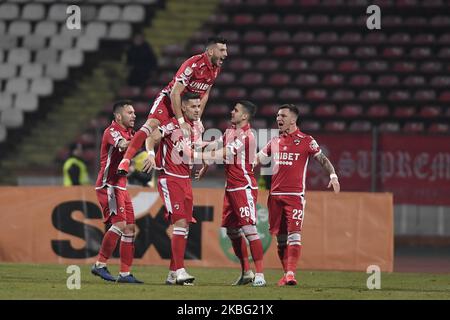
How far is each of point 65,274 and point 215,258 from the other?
3.13 meters

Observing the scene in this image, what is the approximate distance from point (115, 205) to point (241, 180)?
1.59 m

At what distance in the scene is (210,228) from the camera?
16906 millimetres

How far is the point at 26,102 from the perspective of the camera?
2498cm

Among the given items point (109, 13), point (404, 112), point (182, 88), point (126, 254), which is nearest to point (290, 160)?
point (182, 88)

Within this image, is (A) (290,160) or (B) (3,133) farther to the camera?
(B) (3,133)

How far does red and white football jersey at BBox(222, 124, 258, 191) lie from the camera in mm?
12664

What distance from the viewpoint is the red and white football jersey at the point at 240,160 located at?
1266 centimetres

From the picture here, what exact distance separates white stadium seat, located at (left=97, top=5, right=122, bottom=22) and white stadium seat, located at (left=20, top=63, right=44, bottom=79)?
223 cm

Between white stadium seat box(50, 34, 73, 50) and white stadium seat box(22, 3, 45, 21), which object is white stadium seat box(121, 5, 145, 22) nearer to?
white stadium seat box(50, 34, 73, 50)

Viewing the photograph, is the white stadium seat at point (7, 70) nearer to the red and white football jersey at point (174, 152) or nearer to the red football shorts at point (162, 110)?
the red football shorts at point (162, 110)

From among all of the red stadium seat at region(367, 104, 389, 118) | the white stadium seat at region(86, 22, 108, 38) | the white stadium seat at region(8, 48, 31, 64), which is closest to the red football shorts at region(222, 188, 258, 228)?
the red stadium seat at region(367, 104, 389, 118)

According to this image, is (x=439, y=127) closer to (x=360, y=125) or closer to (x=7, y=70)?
(x=360, y=125)

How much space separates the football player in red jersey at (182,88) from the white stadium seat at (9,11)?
1545 cm
